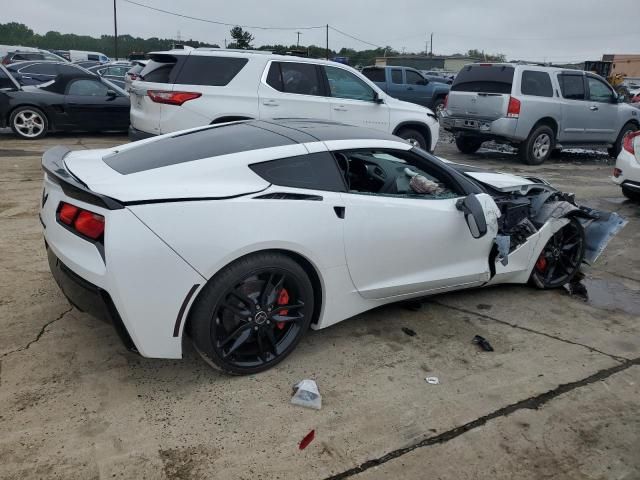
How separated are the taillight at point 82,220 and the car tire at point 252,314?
2.01ft

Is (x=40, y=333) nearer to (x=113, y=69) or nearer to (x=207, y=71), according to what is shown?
(x=207, y=71)

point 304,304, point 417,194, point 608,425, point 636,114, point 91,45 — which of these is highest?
point 91,45

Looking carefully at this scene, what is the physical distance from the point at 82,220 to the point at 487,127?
959 centimetres

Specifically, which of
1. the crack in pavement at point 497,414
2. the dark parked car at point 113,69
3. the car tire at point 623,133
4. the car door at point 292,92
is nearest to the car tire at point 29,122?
the car door at point 292,92

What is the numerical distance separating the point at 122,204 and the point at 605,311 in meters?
3.80

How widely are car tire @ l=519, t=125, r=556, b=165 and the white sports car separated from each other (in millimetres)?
7587

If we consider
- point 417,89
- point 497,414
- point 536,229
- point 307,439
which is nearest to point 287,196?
point 307,439

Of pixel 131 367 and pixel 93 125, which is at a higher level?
pixel 93 125

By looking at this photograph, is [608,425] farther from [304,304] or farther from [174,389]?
[174,389]

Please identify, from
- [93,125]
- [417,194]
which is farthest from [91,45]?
[417,194]

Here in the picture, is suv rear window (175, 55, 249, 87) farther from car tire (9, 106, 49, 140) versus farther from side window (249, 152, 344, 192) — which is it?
car tire (9, 106, 49, 140)

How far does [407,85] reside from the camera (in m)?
17.5

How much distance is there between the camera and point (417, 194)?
3973mm

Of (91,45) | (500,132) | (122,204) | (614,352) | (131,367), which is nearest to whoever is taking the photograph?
(122,204)
